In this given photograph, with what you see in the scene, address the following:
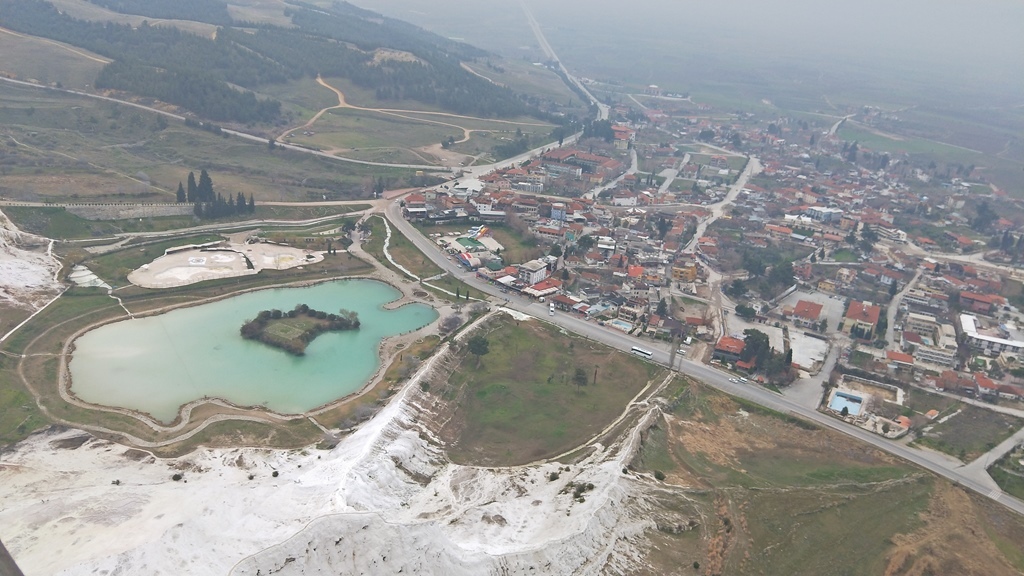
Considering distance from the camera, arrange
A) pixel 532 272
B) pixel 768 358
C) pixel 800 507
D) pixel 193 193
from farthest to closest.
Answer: pixel 193 193 → pixel 532 272 → pixel 768 358 → pixel 800 507

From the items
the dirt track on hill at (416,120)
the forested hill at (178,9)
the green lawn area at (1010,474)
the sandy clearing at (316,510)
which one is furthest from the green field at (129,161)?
the forested hill at (178,9)

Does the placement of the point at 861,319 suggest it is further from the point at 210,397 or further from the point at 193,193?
the point at 193,193

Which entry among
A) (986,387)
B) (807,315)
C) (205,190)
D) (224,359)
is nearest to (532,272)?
(807,315)

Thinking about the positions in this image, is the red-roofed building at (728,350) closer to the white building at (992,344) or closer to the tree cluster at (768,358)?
the tree cluster at (768,358)

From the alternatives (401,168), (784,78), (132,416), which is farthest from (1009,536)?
(784,78)

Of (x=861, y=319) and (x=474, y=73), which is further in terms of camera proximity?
(x=474, y=73)

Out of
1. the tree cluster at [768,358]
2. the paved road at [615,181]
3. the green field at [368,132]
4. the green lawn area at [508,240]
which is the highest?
the tree cluster at [768,358]
